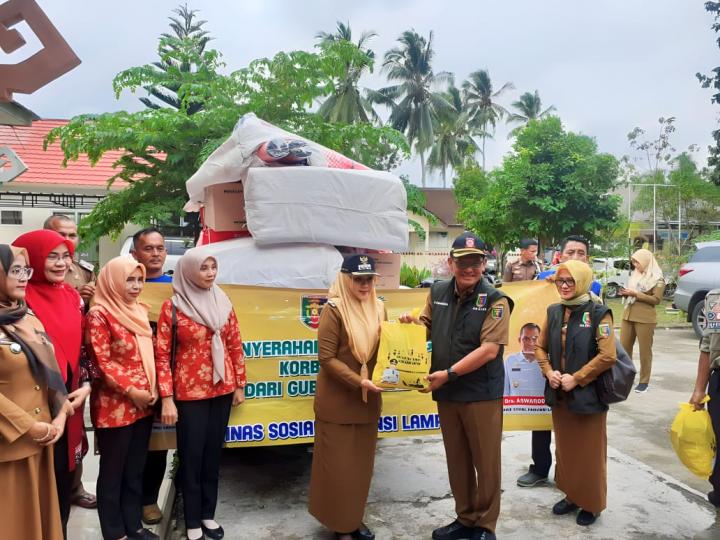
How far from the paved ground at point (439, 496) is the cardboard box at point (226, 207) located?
6.38ft

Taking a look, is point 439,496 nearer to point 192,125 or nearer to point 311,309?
point 311,309

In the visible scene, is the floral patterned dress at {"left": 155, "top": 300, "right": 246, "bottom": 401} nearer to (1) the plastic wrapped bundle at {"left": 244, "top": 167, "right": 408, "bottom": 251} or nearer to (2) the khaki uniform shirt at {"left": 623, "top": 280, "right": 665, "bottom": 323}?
(1) the plastic wrapped bundle at {"left": 244, "top": 167, "right": 408, "bottom": 251}

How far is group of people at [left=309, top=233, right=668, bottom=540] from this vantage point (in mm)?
3307

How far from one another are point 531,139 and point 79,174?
1295 cm

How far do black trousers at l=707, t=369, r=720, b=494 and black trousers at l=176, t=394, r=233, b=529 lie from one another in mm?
2784

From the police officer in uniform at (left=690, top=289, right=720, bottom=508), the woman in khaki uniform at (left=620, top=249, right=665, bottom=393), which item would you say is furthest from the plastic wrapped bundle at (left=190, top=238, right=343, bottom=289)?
the woman in khaki uniform at (left=620, top=249, right=665, bottom=393)

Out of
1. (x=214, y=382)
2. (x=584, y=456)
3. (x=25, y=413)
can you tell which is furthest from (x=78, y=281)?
(x=584, y=456)

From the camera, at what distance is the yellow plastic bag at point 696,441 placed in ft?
11.3

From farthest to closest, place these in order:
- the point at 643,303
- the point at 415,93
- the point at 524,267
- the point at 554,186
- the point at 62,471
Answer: the point at 415,93 → the point at 554,186 → the point at 643,303 → the point at 524,267 → the point at 62,471

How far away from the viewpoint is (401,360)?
322 centimetres

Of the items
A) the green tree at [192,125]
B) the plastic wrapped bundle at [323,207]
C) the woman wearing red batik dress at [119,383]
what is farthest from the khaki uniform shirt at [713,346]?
the green tree at [192,125]

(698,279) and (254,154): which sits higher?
(254,154)

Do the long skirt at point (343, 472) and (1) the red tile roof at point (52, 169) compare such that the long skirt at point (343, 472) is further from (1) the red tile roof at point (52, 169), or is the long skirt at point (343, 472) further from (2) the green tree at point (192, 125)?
(1) the red tile roof at point (52, 169)

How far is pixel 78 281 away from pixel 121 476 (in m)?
1.39
